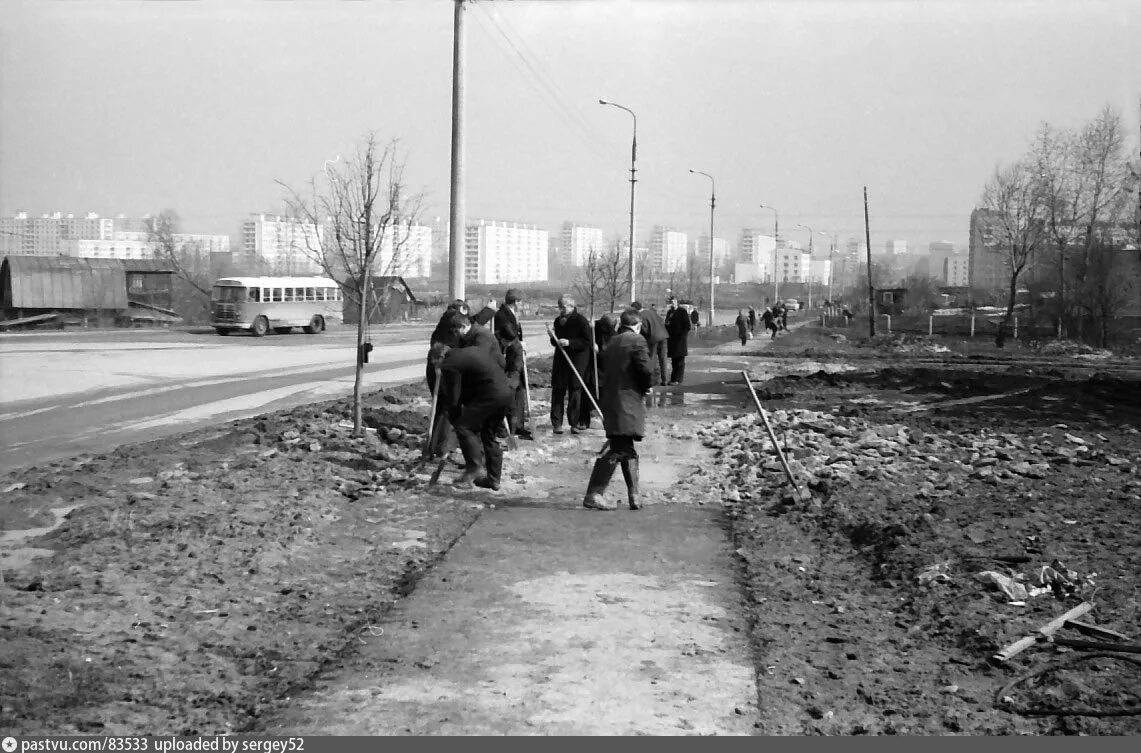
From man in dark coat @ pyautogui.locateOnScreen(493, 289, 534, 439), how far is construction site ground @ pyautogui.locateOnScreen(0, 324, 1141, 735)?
49 centimetres

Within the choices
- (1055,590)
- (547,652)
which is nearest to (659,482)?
(1055,590)

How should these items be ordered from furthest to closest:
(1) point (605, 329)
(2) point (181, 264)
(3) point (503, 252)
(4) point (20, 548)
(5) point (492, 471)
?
(3) point (503, 252) < (2) point (181, 264) < (1) point (605, 329) < (5) point (492, 471) < (4) point (20, 548)

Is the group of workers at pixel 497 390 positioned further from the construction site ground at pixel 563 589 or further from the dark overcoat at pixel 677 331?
the dark overcoat at pixel 677 331

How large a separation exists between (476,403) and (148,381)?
A: 44.1ft

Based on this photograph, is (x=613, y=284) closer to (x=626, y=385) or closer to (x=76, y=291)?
(x=76, y=291)

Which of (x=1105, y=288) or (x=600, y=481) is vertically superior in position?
(x=1105, y=288)

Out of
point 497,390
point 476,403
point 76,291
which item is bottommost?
point 476,403

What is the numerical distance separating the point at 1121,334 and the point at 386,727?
50.2 m

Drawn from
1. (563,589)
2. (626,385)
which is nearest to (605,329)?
(626,385)

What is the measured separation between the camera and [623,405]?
392 inches

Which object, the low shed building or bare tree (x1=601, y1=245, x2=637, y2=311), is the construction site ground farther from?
the low shed building

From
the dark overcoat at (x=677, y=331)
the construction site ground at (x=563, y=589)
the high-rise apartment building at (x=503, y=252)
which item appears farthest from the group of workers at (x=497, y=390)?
the high-rise apartment building at (x=503, y=252)

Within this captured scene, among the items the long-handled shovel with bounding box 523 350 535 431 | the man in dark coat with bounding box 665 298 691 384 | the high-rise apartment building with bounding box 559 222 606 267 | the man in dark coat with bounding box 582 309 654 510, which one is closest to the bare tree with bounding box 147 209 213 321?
the man in dark coat with bounding box 665 298 691 384

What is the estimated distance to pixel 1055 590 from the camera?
23.0 ft
